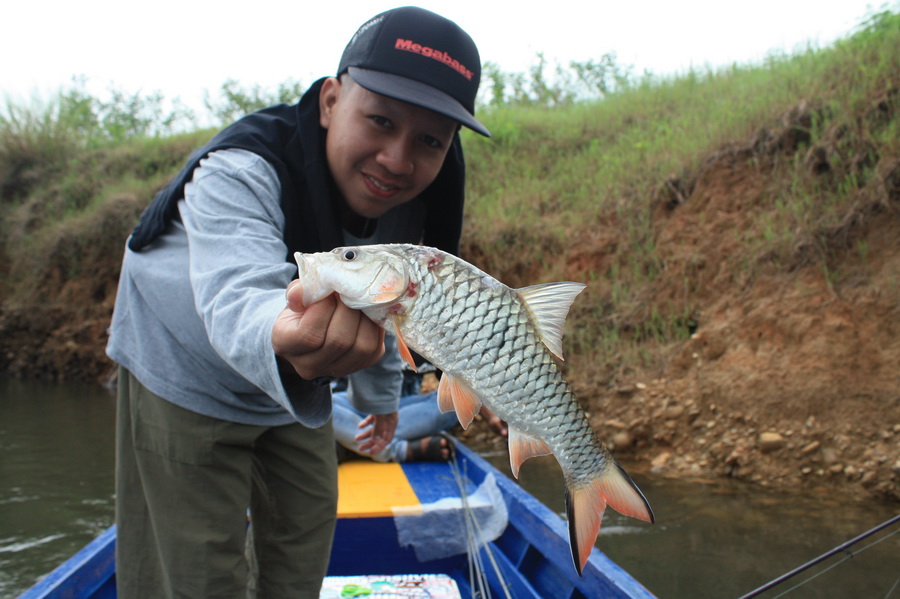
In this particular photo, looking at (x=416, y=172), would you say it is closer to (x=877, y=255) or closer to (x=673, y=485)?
(x=673, y=485)

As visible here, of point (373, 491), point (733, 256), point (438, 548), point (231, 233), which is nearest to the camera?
point (231, 233)

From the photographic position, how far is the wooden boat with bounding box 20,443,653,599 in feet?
9.07

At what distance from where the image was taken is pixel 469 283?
1241 millimetres

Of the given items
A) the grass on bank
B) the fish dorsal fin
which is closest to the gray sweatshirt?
the fish dorsal fin

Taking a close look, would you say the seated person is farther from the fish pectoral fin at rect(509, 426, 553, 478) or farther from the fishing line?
the fish pectoral fin at rect(509, 426, 553, 478)

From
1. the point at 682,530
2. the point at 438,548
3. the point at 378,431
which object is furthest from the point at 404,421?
the point at 378,431

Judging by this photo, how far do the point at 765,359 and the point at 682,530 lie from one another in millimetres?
1878

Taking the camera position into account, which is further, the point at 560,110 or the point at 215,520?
the point at 560,110

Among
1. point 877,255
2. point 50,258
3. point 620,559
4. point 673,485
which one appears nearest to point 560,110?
point 877,255

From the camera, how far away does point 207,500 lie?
187cm

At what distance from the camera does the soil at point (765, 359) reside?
4598mm

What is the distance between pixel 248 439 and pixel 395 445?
2659 millimetres

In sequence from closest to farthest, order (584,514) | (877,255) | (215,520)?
1. (584,514)
2. (215,520)
3. (877,255)

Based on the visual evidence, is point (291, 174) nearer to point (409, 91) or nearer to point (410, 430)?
point (409, 91)
